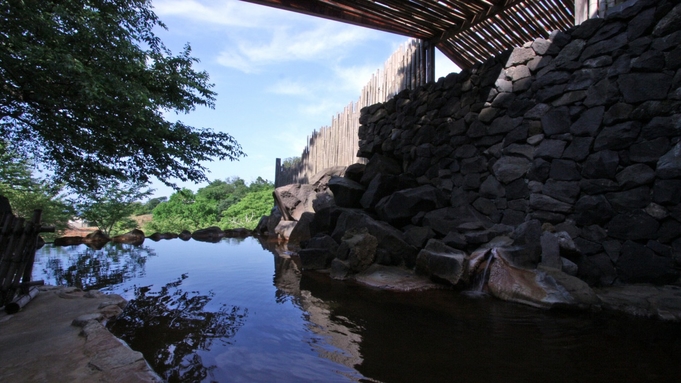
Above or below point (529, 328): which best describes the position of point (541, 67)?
above

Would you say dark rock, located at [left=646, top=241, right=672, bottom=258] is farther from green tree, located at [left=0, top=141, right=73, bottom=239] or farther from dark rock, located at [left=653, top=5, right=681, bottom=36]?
green tree, located at [left=0, top=141, right=73, bottom=239]

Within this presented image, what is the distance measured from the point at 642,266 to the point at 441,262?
223cm

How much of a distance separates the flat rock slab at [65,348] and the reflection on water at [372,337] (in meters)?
0.22

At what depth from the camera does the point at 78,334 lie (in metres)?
2.53

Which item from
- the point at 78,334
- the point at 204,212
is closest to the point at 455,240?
the point at 78,334

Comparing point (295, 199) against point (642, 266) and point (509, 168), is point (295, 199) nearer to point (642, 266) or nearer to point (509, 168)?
point (509, 168)

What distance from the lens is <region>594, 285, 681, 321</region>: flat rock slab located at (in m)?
3.38

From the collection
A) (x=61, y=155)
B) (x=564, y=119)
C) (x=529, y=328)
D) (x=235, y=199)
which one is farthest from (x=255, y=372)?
(x=235, y=199)

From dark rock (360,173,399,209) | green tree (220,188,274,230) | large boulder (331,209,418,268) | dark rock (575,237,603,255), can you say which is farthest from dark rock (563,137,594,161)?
green tree (220,188,274,230)

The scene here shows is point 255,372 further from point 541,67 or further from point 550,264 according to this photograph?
point 541,67

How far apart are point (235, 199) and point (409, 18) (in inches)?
866

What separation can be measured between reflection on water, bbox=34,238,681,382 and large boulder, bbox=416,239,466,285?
343 mm

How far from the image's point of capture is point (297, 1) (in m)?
7.09

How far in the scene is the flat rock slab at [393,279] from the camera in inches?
183
